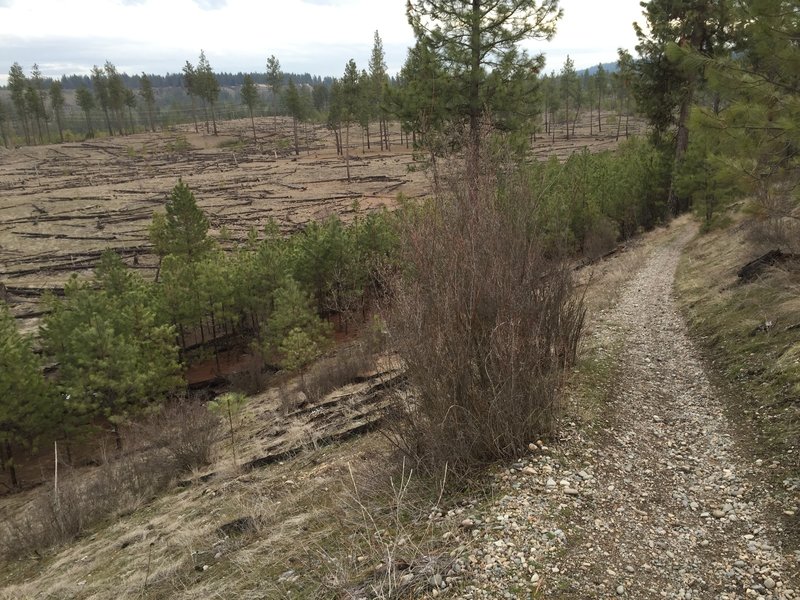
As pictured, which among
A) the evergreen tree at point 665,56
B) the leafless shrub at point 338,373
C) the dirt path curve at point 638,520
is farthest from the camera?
the evergreen tree at point 665,56

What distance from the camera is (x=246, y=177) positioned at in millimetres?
59562

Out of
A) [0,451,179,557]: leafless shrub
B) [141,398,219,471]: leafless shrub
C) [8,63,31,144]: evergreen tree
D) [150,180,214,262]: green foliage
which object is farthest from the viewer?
[8,63,31,144]: evergreen tree

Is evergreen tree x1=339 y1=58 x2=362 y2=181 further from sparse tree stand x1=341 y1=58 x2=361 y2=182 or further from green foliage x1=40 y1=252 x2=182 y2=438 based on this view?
green foliage x1=40 y1=252 x2=182 y2=438

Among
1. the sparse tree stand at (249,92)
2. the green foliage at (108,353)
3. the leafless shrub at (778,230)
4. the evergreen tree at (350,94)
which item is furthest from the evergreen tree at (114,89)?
the leafless shrub at (778,230)

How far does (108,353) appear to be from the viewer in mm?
15859

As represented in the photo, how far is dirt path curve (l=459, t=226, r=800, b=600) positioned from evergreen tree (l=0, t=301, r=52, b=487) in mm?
16762

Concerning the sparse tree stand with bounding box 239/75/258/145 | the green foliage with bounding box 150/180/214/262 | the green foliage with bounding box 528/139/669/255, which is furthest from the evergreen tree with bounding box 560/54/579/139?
the green foliage with bounding box 150/180/214/262

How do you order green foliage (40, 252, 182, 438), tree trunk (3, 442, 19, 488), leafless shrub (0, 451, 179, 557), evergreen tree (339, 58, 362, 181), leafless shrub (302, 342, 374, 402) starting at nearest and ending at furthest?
leafless shrub (0, 451, 179, 557) < leafless shrub (302, 342, 374, 402) < green foliage (40, 252, 182, 438) < tree trunk (3, 442, 19, 488) < evergreen tree (339, 58, 362, 181)

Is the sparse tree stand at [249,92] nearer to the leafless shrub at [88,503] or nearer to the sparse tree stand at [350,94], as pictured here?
the sparse tree stand at [350,94]

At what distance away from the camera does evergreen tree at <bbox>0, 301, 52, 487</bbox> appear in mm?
15078

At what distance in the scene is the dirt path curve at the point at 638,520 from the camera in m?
3.11

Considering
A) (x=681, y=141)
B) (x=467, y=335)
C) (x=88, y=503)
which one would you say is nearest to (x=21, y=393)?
(x=88, y=503)

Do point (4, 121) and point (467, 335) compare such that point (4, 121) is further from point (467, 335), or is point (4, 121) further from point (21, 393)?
point (467, 335)

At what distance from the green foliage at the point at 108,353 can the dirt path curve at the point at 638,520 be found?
1536cm
